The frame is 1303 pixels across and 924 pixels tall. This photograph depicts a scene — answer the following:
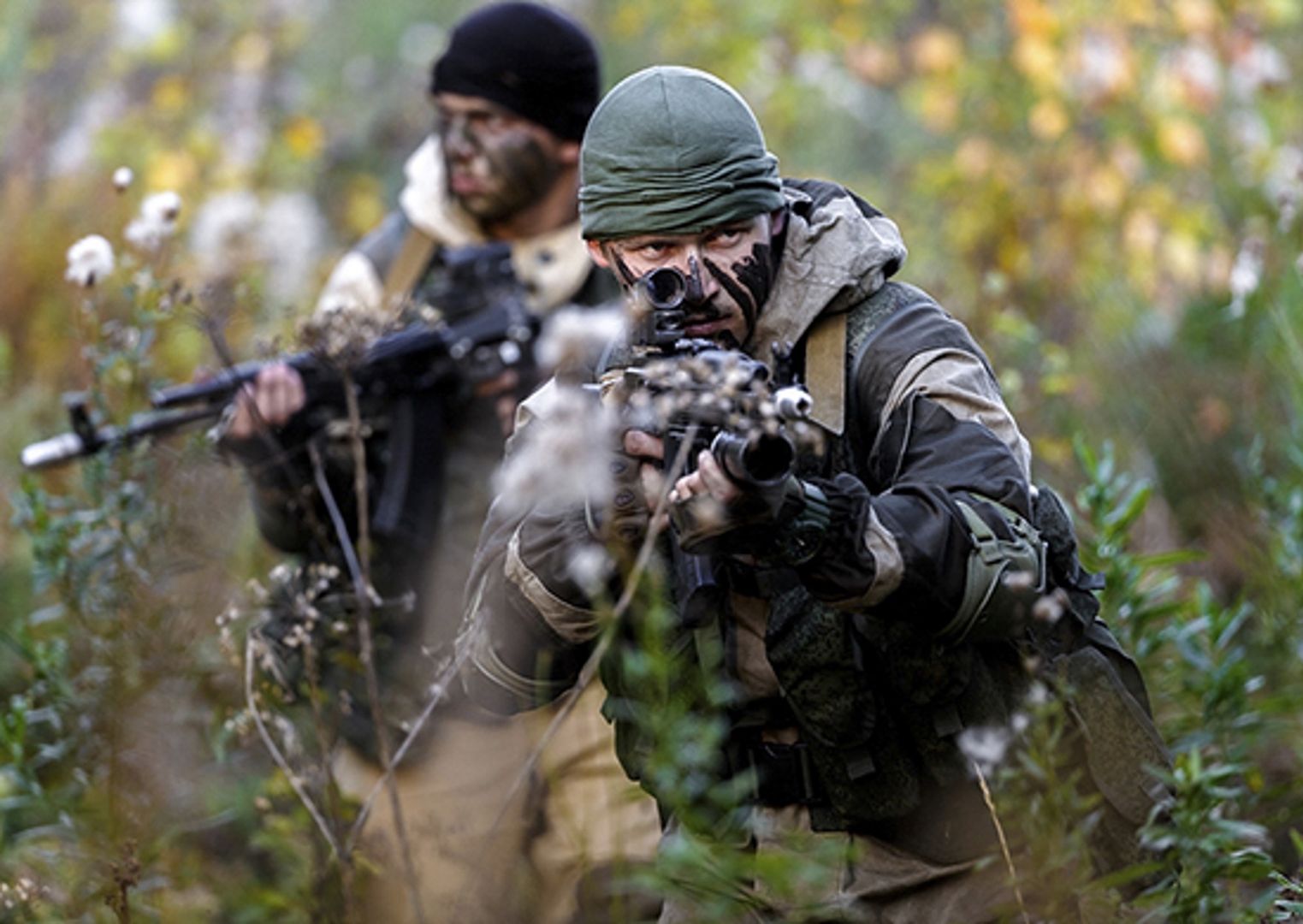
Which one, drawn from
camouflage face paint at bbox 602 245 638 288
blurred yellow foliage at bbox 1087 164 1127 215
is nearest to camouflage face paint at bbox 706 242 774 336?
camouflage face paint at bbox 602 245 638 288

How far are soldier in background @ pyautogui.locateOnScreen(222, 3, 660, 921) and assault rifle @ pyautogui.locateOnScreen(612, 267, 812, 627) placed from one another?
5.05 ft

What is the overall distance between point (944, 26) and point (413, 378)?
6.65 m

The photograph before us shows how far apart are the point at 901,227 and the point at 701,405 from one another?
7.50 m

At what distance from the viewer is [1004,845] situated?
256 cm

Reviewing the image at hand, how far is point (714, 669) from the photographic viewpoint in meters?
2.76

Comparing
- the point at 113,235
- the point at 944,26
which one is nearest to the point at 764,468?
the point at 113,235

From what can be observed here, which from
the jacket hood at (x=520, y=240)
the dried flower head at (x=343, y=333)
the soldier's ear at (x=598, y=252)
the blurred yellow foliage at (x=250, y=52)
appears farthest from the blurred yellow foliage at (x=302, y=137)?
the soldier's ear at (x=598, y=252)

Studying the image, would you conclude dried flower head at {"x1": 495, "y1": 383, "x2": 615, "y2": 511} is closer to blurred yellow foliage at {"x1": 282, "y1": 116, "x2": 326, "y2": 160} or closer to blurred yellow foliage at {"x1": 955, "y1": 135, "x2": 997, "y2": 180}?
blurred yellow foliage at {"x1": 955, "y1": 135, "x2": 997, "y2": 180}

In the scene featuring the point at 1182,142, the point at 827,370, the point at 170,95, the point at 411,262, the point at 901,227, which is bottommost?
the point at 901,227

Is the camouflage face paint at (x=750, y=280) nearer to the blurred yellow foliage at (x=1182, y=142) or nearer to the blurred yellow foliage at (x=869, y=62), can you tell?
the blurred yellow foliage at (x=1182, y=142)

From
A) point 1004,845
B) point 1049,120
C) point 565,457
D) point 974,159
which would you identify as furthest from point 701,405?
point 974,159

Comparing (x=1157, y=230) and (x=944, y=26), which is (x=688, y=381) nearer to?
(x=1157, y=230)

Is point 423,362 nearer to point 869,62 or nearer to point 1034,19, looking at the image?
point 1034,19

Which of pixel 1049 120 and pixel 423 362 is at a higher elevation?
pixel 423 362
